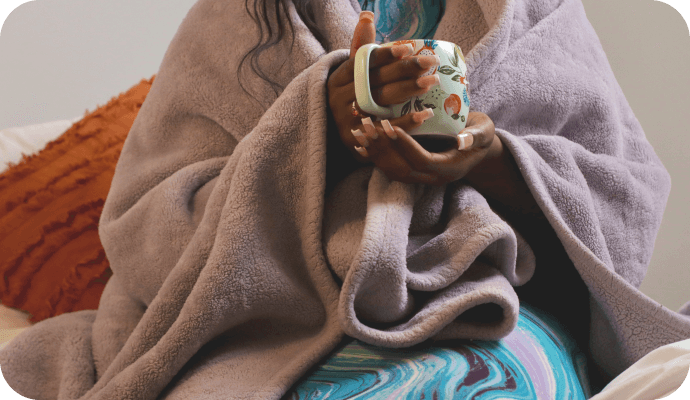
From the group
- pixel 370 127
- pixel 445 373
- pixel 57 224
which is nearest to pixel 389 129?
pixel 370 127

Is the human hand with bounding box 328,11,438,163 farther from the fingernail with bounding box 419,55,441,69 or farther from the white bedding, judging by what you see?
the white bedding

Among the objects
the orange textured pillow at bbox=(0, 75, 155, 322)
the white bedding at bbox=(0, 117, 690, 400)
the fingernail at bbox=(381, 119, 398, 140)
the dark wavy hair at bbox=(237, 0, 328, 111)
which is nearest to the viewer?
the white bedding at bbox=(0, 117, 690, 400)

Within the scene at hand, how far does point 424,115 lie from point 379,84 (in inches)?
2.1

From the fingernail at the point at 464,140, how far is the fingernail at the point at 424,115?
0.04 m

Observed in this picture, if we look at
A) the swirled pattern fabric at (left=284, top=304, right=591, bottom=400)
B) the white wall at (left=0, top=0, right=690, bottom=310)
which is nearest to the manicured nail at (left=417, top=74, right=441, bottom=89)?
the swirled pattern fabric at (left=284, top=304, right=591, bottom=400)

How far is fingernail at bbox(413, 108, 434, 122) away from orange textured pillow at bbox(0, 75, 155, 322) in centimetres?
77

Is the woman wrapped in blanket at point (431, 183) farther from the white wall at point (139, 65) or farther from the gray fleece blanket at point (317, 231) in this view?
the white wall at point (139, 65)

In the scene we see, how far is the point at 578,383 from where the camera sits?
0.57 m

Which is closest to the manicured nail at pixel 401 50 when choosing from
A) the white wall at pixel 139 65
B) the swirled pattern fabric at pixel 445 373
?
the swirled pattern fabric at pixel 445 373

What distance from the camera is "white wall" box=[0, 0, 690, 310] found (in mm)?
1162

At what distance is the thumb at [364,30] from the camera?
525mm

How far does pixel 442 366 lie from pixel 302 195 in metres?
0.22

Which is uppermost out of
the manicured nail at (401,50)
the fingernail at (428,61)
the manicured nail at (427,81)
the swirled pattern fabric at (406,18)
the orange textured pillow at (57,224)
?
the manicured nail at (401,50)

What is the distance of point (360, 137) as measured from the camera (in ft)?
1.60
